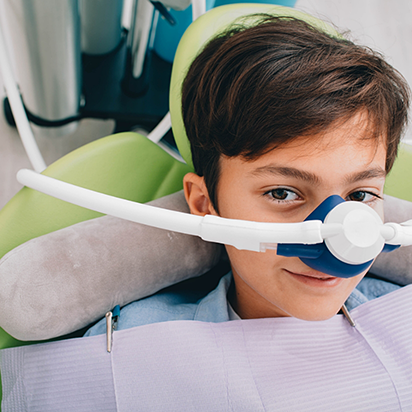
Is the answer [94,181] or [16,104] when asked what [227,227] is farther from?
[16,104]

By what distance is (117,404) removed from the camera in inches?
23.5

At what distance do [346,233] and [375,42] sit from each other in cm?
148

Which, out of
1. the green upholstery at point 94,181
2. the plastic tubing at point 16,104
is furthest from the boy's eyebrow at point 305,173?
the plastic tubing at point 16,104

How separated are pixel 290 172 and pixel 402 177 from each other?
486 mm

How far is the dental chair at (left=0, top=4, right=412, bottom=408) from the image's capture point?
29.0 inches

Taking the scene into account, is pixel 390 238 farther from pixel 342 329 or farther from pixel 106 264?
pixel 106 264

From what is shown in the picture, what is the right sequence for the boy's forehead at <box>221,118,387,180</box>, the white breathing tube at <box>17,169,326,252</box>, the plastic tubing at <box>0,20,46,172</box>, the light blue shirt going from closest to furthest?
the white breathing tube at <box>17,169,326,252</box> → the boy's forehead at <box>221,118,387,180</box> → the light blue shirt → the plastic tubing at <box>0,20,46,172</box>

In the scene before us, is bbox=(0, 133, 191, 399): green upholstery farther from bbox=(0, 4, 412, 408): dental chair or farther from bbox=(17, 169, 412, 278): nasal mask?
bbox=(17, 169, 412, 278): nasal mask

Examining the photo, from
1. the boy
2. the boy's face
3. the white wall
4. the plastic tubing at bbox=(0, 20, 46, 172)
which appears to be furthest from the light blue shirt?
the white wall

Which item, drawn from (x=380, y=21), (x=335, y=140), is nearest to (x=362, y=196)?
(x=335, y=140)

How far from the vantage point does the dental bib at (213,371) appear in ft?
1.97

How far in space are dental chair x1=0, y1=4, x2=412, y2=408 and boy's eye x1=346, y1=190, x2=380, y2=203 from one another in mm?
329

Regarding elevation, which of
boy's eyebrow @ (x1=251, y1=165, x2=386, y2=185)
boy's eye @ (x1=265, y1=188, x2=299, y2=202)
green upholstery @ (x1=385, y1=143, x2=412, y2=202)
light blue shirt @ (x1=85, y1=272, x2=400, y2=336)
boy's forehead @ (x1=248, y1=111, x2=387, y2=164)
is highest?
boy's forehead @ (x1=248, y1=111, x2=387, y2=164)

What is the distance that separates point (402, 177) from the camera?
0.91 metres
